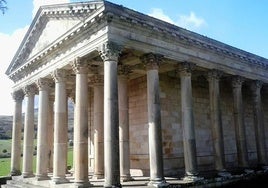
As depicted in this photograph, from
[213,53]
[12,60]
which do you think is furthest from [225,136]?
[12,60]

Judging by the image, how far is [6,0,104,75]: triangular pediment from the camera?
1625 centimetres

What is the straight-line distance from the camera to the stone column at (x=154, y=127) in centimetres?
1565

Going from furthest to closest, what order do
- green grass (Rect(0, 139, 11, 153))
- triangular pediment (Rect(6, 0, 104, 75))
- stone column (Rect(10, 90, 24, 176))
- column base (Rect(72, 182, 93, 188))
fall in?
green grass (Rect(0, 139, 11, 153)), stone column (Rect(10, 90, 24, 176)), triangular pediment (Rect(6, 0, 104, 75)), column base (Rect(72, 182, 93, 188))

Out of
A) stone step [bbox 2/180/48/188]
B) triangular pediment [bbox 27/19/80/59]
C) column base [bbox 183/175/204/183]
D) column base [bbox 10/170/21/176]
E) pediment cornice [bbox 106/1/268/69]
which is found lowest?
stone step [bbox 2/180/48/188]

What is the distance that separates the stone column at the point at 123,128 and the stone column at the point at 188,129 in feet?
10.9

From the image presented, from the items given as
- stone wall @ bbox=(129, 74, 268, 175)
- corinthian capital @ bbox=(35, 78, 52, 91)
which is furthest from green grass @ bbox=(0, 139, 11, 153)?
stone wall @ bbox=(129, 74, 268, 175)

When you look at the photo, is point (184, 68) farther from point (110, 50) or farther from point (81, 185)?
point (81, 185)

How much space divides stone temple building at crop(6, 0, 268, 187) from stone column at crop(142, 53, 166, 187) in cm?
5

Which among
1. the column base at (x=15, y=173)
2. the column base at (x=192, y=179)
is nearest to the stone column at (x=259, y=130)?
the column base at (x=192, y=179)

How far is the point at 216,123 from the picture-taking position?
19.8 metres

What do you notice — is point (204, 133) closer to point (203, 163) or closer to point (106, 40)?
point (203, 163)

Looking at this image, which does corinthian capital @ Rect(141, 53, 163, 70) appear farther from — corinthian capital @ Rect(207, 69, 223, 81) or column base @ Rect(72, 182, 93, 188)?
column base @ Rect(72, 182, 93, 188)

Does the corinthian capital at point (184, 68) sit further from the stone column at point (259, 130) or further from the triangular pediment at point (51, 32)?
the stone column at point (259, 130)

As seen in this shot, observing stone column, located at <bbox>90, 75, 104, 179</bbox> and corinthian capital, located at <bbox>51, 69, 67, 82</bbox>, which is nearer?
corinthian capital, located at <bbox>51, 69, 67, 82</bbox>
